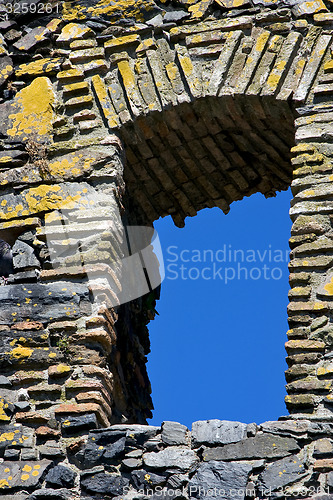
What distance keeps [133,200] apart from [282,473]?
234 centimetres

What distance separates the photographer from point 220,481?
4.12 metres

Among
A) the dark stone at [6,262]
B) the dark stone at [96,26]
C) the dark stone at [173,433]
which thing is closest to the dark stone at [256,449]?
the dark stone at [173,433]

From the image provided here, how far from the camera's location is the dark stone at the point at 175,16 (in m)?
5.73

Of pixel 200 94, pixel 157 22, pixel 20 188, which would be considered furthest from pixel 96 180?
pixel 157 22

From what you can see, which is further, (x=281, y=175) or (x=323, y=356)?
(x=281, y=175)

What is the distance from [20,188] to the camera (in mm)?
5348

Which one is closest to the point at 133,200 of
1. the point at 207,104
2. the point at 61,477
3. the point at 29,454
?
the point at 207,104

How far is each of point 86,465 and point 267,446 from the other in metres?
0.86

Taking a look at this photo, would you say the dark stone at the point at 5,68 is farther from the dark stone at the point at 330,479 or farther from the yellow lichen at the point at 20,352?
the dark stone at the point at 330,479

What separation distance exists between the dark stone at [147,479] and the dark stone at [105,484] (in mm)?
45

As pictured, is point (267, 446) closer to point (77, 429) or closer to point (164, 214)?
point (77, 429)

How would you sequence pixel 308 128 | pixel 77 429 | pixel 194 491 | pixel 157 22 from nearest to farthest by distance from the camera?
1. pixel 194 491
2. pixel 77 429
3. pixel 308 128
4. pixel 157 22

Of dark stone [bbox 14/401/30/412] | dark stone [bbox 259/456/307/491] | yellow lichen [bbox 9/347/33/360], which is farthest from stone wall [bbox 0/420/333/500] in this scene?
yellow lichen [bbox 9/347/33/360]

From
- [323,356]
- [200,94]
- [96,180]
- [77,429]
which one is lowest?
[77,429]
